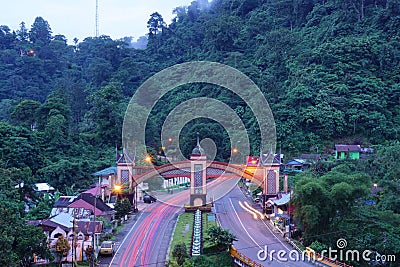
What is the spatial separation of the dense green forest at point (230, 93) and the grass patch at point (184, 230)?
7388 mm

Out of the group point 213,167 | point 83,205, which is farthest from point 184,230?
point 213,167

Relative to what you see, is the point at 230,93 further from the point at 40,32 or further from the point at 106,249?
the point at 40,32

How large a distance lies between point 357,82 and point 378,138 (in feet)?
23.6

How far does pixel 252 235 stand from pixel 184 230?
13.9 feet

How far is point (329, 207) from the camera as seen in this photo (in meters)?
25.9

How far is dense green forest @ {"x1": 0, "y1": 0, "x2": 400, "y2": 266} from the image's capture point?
4581cm

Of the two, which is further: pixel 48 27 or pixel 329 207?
pixel 48 27

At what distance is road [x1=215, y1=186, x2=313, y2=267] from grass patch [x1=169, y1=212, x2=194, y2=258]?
198 centimetres

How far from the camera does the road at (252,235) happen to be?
2255 centimetres

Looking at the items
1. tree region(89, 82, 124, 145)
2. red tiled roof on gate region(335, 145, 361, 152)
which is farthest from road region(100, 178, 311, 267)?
tree region(89, 82, 124, 145)

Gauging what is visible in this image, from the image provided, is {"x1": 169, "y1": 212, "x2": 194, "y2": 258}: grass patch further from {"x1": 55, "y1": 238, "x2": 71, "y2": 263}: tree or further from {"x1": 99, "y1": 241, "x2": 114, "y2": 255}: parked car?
{"x1": 55, "y1": 238, "x2": 71, "y2": 263}: tree

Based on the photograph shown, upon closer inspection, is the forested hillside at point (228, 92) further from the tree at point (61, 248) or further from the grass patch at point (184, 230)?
the tree at point (61, 248)

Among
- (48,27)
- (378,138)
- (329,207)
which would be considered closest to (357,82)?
(378,138)

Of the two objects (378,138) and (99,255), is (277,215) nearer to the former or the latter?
(99,255)
